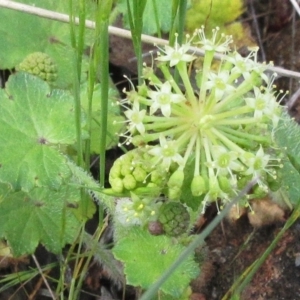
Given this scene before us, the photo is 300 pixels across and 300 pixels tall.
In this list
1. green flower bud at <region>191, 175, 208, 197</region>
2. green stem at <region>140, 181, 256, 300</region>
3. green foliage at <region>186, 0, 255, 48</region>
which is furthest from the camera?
green foliage at <region>186, 0, 255, 48</region>

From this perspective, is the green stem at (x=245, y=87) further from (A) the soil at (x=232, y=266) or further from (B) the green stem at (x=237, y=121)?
(A) the soil at (x=232, y=266)

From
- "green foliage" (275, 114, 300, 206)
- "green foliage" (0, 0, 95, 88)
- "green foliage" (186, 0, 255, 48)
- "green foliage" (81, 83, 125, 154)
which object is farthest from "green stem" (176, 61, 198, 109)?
"green foliage" (186, 0, 255, 48)

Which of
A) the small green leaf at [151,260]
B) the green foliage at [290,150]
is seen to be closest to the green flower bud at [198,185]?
the small green leaf at [151,260]

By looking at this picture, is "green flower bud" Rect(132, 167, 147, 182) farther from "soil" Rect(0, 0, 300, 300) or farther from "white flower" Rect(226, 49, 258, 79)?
"soil" Rect(0, 0, 300, 300)

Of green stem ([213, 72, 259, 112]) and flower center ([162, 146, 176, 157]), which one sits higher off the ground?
green stem ([213, 72, 259, 112])

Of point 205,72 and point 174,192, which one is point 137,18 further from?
point 174,192

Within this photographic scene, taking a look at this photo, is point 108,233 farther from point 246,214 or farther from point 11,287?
point 246,214

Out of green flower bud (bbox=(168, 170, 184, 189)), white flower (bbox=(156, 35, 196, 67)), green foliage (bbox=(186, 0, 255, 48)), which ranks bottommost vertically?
green flower bud (bbox=(168, 170, 184, 189))
